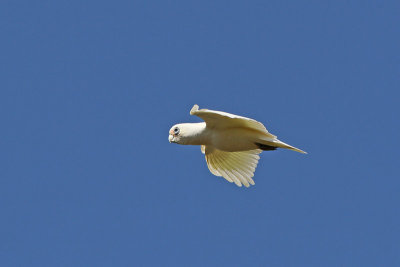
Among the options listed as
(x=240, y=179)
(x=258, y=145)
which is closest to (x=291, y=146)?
(x=258, y=145)

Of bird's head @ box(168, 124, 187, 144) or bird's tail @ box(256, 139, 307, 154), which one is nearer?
bird's tail @ box(256, 139, 307, 154)

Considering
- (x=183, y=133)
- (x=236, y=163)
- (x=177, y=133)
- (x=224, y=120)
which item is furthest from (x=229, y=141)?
(x=236, y=163)

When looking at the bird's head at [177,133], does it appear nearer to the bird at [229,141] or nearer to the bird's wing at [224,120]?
the bird at [229,141]

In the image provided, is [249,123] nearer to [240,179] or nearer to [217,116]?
[217,116]

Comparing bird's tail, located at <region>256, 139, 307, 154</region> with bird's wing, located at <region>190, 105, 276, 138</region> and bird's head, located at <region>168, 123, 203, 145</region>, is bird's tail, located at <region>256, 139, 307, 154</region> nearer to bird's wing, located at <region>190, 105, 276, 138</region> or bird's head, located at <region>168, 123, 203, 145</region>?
bird's wing, located at <region>190, 105, 276, 138</region>

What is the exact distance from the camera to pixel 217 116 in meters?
16.7

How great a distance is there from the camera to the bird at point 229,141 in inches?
661

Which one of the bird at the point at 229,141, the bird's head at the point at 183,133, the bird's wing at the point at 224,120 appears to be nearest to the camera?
the bird's wing at the point at 224,120

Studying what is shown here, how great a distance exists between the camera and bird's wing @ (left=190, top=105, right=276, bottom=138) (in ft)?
53.6

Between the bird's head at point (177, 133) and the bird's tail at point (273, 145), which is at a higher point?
the bird's head at point (177, 133)

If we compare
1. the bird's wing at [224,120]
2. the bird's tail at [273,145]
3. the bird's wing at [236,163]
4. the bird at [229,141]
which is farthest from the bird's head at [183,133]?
the bird's tail at [273,145]

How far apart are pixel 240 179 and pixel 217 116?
2298mm

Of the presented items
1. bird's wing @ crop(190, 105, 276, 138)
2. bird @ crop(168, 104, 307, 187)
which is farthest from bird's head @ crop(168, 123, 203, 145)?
bird's wing @ crop(190, 105, 276, 138)

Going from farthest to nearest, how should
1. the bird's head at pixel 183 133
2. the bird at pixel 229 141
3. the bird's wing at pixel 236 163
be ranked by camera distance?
the bird's wing at pixel 236 163 → the bird's head at pixel 183 133 → the bird at pixel 229 141
